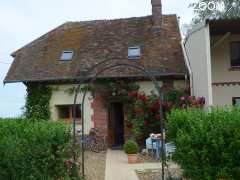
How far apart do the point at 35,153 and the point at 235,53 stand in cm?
1250

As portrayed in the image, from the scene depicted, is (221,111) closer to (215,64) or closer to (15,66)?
(215,64)

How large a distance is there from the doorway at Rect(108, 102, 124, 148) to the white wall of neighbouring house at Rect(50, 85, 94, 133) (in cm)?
96

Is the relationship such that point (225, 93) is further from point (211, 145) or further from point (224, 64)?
point (211, 145)

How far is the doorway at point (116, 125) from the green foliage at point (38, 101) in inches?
109

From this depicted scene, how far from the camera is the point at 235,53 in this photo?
21.0m

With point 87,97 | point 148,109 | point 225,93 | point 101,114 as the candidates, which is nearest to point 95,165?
point 148,109

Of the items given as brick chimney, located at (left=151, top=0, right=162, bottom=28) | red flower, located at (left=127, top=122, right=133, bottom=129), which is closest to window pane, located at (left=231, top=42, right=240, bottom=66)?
brick chimney, located at (left=151, top=0, right=162, bottom=28)

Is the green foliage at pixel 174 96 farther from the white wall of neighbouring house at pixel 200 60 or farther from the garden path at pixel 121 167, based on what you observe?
the garden path at pixel 121 167

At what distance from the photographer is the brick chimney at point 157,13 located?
2450cm

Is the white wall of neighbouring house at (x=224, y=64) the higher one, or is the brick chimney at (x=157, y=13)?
the brick chimney at (x=157, y=13)

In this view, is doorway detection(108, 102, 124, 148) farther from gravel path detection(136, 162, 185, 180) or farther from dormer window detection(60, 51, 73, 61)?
gravel path detection(136, 162, 185, 180)

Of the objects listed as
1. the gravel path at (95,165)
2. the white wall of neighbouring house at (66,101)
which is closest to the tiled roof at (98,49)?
the white wall of neighbouring house at (66,101)

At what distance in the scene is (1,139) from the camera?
11219mm

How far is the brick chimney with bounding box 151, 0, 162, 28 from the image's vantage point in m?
24.5
